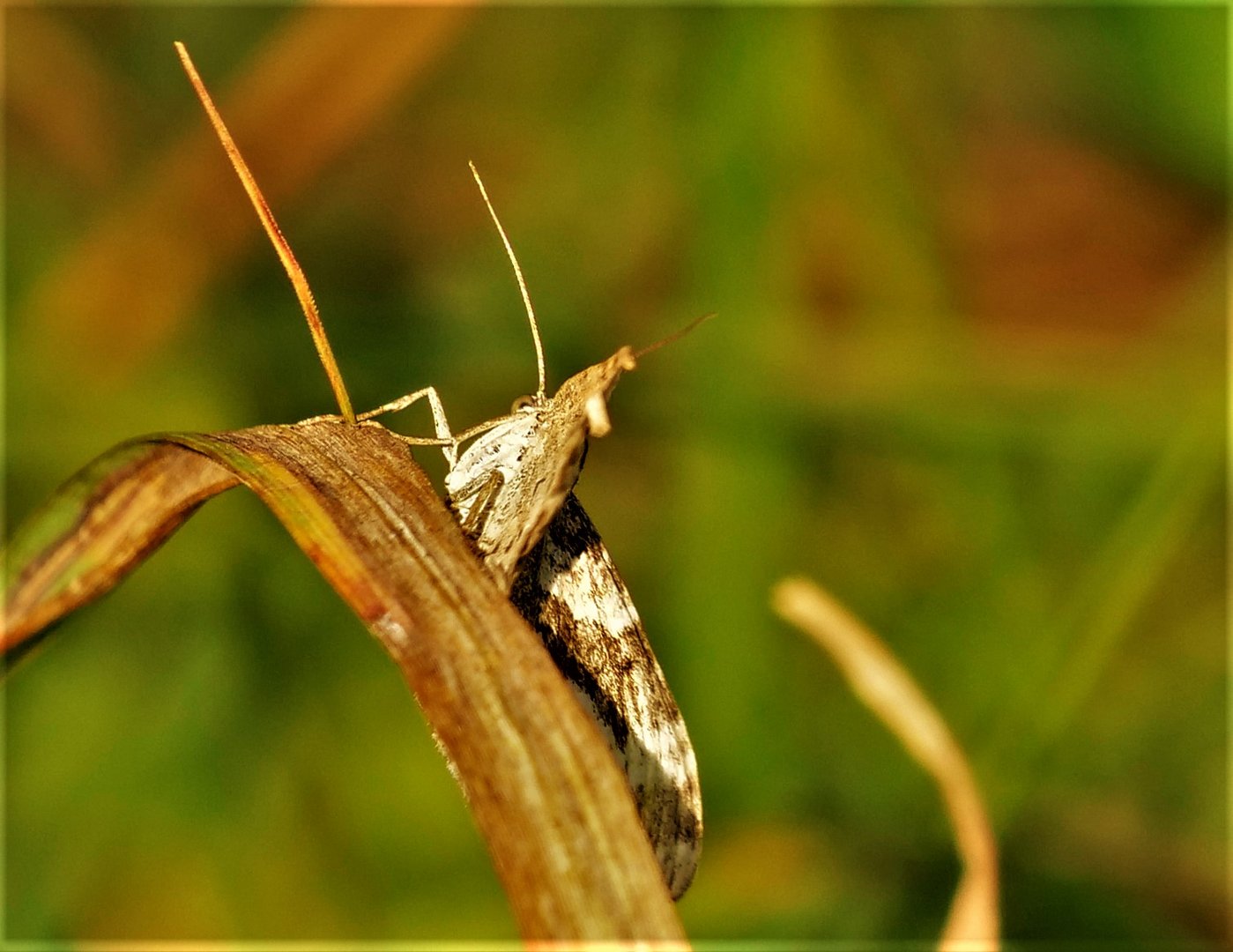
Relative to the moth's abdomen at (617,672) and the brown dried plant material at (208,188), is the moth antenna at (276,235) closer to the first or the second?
the moth's abdomen at (617,672)

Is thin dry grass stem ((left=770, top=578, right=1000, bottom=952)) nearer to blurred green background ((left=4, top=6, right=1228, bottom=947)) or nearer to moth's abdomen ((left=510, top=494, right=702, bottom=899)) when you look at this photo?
moth's abdomen ((left=510, top=494, right=702, bottom=899))

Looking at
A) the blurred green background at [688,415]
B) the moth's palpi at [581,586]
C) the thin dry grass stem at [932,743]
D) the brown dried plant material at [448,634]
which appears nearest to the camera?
the brown dried plant material at [448,634]

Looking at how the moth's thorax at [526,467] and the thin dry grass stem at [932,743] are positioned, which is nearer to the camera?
the thin dry grass stem at [932,743]

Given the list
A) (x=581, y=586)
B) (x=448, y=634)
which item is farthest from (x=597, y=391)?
(x=448, y=634)

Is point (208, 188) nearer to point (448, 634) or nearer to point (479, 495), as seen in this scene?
point (479, 495)

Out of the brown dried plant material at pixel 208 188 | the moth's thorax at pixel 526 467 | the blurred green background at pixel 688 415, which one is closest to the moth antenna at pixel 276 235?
the moth's thorax at pixel 526 467

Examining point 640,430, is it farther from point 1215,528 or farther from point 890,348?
point 1215,528

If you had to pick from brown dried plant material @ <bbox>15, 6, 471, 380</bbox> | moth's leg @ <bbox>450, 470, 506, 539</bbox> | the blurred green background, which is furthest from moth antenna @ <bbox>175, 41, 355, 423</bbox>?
brown dried plant material @ <bbox>15, 6, 471, 380</bbox>
